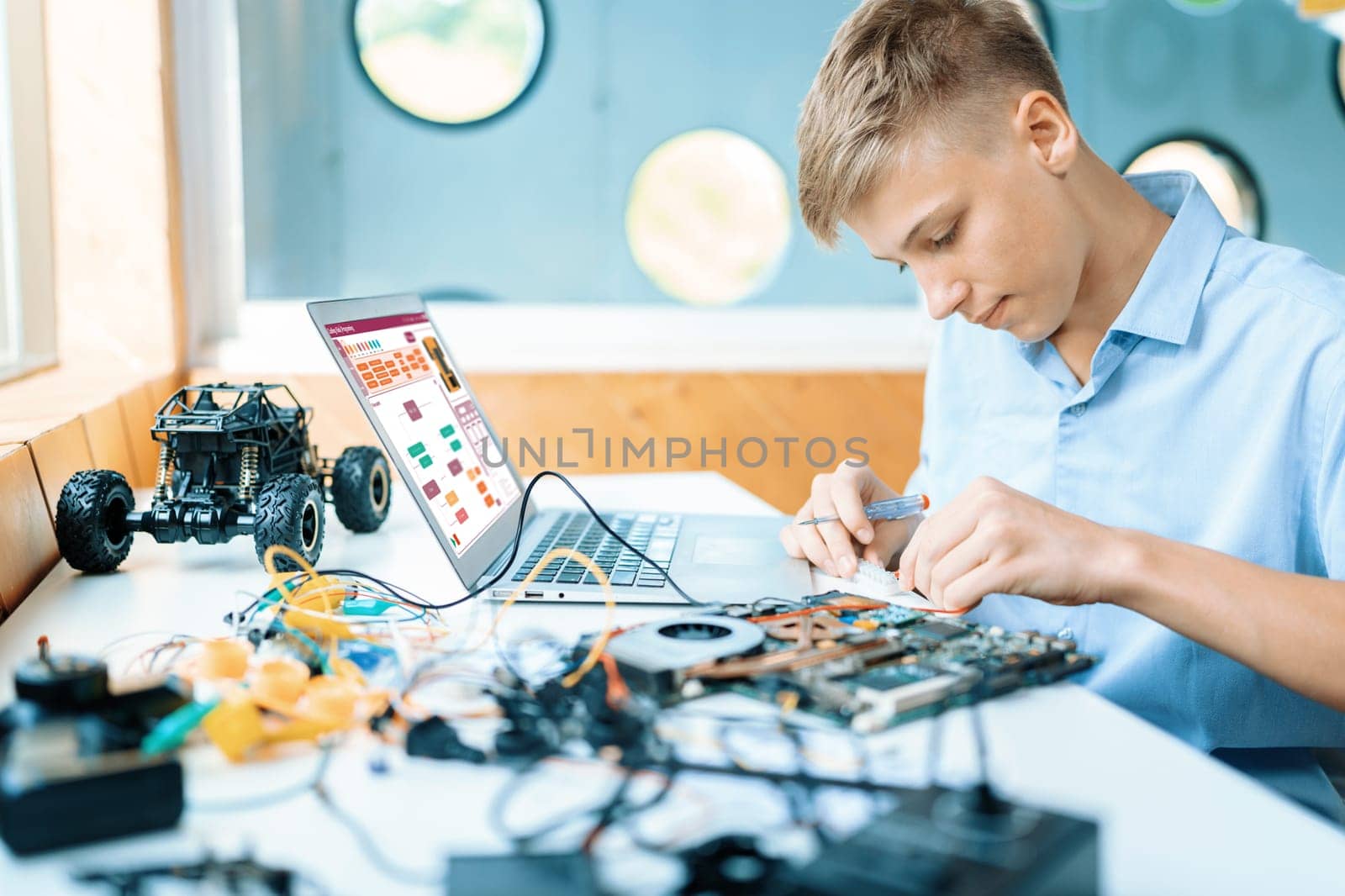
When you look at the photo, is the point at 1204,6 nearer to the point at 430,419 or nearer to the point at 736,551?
the point at 736,551

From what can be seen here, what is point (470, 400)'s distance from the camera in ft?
4.17

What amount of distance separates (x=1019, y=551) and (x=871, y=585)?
25 cm

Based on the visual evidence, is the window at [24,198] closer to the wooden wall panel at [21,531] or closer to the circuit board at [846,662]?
the wooden wall panel at [21,531]

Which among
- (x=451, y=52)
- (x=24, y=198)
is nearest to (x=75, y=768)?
(x=24, y=198)

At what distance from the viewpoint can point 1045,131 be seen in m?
0.98

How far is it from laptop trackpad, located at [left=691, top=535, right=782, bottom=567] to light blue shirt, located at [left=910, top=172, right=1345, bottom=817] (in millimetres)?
253

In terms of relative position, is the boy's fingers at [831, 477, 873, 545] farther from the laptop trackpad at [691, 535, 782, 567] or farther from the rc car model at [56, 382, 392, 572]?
the rc car model at [56, 382, 392, 572]

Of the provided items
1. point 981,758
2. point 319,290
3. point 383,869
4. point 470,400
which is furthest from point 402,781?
point 319,290

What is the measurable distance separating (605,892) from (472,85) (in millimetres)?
1942

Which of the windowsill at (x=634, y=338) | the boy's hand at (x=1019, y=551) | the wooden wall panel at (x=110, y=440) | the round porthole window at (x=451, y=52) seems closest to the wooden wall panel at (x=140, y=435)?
the wooden wall panel at (x=110, y=440)

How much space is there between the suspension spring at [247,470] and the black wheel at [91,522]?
0.36 feet

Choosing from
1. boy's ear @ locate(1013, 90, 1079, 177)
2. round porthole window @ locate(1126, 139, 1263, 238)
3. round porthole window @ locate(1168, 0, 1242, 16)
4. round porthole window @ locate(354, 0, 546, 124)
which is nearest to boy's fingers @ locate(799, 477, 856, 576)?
boy's ear @ locate(1013, 90, 1079, 177)

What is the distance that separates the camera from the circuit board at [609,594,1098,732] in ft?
2.09

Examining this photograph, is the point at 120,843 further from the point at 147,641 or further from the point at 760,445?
the point at 760,445
